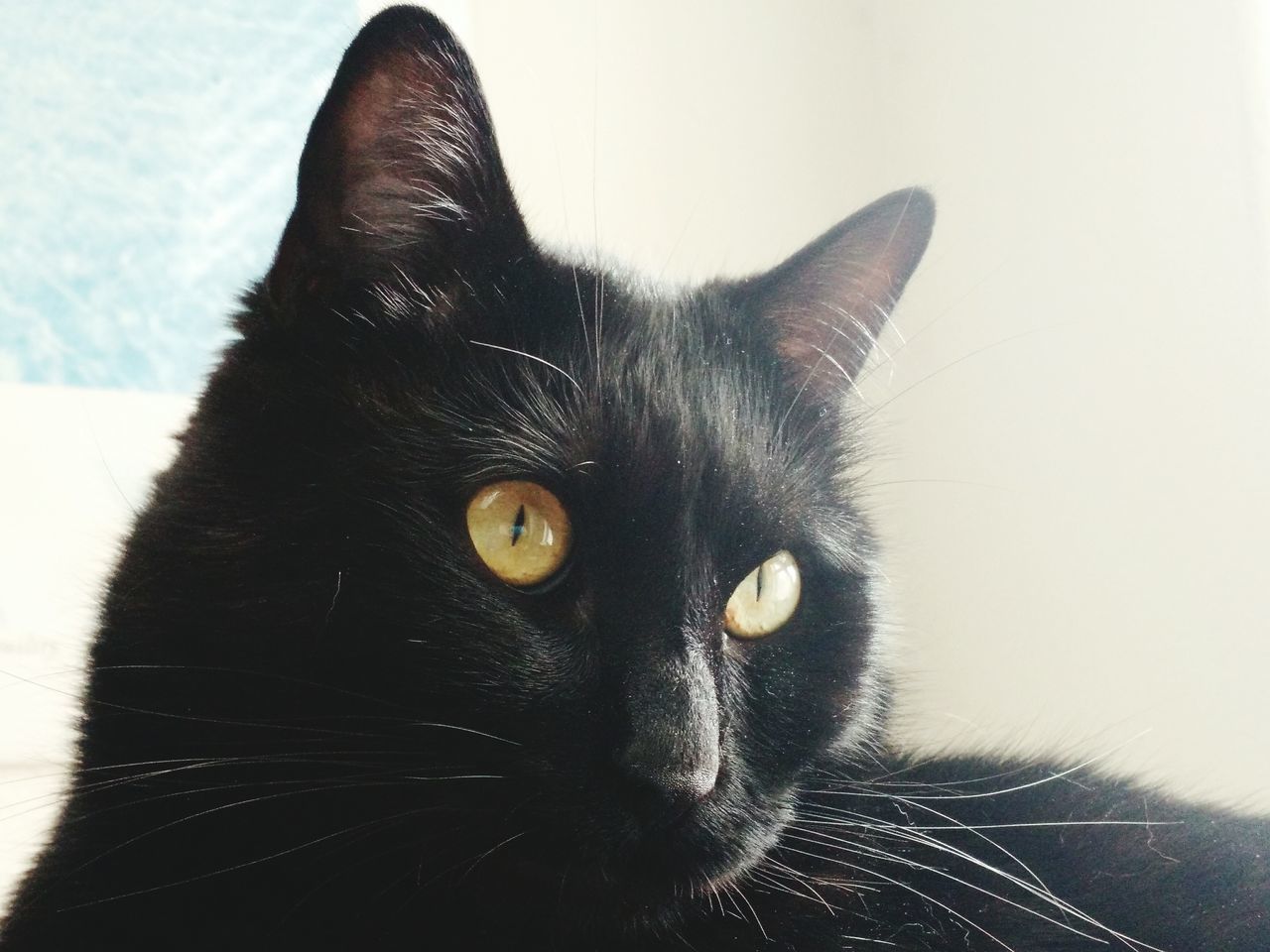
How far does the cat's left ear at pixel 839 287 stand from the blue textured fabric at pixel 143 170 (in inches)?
12.6

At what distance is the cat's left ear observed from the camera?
678mm

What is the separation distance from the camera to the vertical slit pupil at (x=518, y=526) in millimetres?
503

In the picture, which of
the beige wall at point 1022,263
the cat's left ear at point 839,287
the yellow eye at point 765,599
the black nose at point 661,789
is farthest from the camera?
the beige wall at point 1022,263

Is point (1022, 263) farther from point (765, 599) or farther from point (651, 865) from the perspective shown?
point (651, 865)

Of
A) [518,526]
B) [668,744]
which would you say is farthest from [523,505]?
[668,744]

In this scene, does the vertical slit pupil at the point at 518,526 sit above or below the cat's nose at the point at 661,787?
above

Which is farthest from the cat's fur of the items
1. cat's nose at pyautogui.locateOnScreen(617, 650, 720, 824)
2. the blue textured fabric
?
the blue textured fabric

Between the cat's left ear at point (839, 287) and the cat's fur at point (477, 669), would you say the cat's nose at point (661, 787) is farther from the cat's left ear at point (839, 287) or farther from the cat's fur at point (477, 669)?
the cat's left ear at point (839, 287)

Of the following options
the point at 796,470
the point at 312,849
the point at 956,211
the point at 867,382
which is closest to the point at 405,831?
the point at 312,849

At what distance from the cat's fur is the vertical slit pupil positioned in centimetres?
2

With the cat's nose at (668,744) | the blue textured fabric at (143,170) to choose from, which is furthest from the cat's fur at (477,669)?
the blue textured fabric at (143,170)

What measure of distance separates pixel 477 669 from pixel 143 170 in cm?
43

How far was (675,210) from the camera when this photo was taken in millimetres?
862

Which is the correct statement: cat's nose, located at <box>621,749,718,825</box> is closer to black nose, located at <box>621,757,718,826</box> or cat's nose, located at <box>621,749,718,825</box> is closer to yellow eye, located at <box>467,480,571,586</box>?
black nose, located at <box>621,757,718,826</box>
